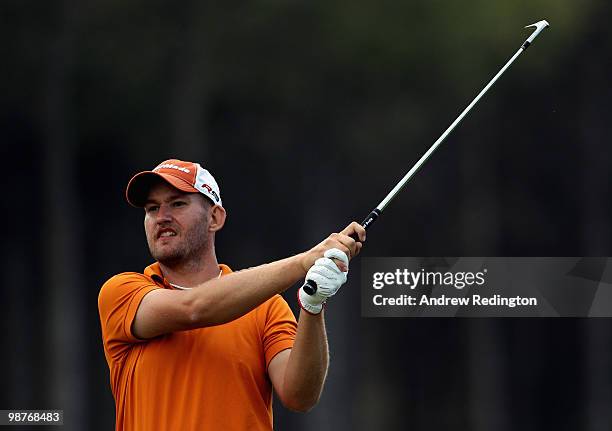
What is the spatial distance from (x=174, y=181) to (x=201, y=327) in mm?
528

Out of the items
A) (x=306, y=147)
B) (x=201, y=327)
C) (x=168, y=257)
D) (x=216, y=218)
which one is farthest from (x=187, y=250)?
(x=306, y=147)

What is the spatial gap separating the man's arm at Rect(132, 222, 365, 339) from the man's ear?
417 mm

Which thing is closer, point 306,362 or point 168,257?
point 306,362

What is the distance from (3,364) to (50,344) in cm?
351

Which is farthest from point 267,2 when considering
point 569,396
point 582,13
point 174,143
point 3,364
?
point 569,396

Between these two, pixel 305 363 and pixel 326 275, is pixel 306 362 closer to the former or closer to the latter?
Answer: pixel 305 363

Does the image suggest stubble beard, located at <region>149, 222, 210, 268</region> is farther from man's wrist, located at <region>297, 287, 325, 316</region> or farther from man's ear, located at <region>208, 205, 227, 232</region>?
man's wrist, located at <region>297, 287, 325, 316</region>

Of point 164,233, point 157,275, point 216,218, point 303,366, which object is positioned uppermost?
point 216,218

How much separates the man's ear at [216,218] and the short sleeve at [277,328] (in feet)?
1.06

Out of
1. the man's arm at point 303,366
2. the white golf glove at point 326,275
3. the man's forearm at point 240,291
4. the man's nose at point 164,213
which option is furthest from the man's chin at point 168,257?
the white golf glove at point 326,275

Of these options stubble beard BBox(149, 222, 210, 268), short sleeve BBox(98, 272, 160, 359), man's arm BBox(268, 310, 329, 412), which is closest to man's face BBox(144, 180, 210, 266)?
stubble beard BBox(149, 222, 210, 268)

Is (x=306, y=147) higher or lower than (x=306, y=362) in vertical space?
higher

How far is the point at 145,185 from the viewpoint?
4.66 m

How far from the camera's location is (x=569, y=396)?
26516 mm
